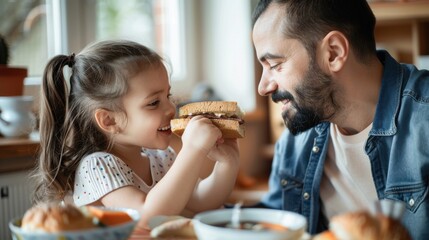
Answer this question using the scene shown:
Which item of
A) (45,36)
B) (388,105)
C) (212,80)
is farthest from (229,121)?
(212,80)

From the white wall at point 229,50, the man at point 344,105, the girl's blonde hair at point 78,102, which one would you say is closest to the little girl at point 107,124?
the girl's blonde hair at point 78,102

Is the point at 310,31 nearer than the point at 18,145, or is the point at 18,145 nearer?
the point at 310,31

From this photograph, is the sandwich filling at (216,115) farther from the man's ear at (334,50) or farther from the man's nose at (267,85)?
the man's ear at (334,50)

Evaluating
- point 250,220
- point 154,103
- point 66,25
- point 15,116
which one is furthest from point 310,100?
point 66,25

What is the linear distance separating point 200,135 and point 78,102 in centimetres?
40

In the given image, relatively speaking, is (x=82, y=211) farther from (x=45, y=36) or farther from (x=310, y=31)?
(x=45, y=36)

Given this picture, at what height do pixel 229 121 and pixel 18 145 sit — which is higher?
pixel 229 121

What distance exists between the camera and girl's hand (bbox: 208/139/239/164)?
1.57 meters

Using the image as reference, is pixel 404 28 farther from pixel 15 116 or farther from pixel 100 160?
pixel 100 160

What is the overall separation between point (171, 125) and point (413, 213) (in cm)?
67

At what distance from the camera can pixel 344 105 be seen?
165 cm

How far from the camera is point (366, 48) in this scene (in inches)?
64.8

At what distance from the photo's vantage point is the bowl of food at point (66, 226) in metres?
0.81

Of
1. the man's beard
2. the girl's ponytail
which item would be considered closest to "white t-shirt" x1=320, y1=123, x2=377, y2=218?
the man's beard
